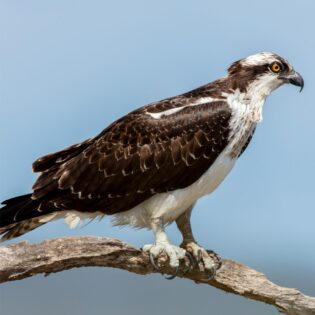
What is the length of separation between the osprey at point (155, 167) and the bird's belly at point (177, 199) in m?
0.01

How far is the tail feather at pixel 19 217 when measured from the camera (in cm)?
1312

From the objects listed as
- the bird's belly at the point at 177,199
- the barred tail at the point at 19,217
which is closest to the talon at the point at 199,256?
the bird's belly at the point at 177,199

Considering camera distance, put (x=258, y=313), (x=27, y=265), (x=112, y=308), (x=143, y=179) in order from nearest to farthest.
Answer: (x=27, y=265), (x=143, y=179), (x=258, y=313), (x=112, y=308)

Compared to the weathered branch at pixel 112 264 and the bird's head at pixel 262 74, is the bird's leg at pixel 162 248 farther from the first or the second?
the bird's head at pixel 262 74

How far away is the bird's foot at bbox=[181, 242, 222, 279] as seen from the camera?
13.0 m

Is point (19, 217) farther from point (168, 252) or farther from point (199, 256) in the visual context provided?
point (199, 256)

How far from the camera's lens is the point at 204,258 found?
13188 mm

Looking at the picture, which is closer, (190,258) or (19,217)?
(19,217)

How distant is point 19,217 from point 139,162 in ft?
4.91

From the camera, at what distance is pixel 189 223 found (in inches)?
544

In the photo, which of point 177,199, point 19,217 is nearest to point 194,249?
point 177,199

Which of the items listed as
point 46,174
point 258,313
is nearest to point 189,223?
point 46,174

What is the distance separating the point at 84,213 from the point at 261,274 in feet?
7.18

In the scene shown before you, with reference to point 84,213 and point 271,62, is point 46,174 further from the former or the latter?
point 271,62
